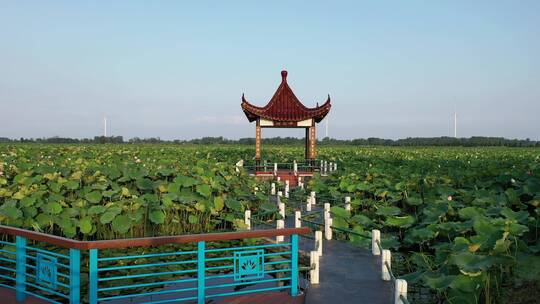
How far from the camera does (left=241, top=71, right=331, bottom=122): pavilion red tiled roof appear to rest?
18250 millimetres

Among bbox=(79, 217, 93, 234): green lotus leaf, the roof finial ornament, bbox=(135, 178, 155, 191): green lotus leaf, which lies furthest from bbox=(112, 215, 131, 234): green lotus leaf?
the roof finial ornament

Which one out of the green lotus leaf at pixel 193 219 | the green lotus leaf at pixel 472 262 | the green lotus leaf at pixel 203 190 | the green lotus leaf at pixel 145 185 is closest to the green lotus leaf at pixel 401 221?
the green lotus leaf at pixel 203 190

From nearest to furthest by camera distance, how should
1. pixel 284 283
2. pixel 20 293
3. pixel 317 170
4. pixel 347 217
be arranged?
pixel 20 293, pixel 284 283, pixel 347 217, pixel 317 170

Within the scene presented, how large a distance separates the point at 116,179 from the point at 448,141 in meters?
Answer: 80.3

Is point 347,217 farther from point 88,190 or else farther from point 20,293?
point 20,293

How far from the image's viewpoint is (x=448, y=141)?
81.3 m

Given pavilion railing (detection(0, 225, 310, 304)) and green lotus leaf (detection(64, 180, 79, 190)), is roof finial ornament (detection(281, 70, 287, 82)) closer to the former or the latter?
green lotus leaf (detection(64, 180, 79, 190))

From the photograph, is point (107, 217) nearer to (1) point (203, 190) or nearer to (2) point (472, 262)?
(1) point (203, 190)

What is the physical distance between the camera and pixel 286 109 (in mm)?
18562

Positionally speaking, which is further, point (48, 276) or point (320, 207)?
point (320, 207)

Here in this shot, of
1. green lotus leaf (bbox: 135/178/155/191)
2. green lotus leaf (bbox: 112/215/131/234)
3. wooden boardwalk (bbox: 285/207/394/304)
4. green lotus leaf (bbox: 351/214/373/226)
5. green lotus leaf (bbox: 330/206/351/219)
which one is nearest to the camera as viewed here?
wooden boardwalk (bbox: 285/207/394/304)

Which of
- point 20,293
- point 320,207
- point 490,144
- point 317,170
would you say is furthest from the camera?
point 490,144

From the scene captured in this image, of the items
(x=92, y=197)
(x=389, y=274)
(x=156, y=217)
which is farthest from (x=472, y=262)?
(x=92, y=197)

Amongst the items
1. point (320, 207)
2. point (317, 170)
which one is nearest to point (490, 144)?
point (317, 170)
